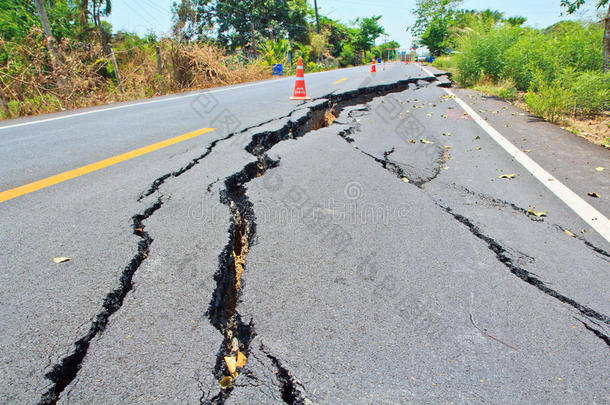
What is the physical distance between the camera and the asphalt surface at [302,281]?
1.21 m

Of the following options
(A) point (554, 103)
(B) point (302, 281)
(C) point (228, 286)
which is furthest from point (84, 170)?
(A) point (554, 103)

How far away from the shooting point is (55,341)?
132 centimetres

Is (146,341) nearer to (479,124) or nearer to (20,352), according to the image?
(20,352)

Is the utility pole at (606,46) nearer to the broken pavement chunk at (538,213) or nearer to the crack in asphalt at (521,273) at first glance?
the broken pavement chunk at (538,213)

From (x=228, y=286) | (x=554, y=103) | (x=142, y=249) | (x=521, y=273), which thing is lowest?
(x=521, y=273)

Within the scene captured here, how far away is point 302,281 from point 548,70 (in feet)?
27.4

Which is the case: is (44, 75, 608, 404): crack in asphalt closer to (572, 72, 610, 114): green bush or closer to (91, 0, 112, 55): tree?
(572, 72, 610, 114): green bush

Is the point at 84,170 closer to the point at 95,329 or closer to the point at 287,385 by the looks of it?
the point at 95,329

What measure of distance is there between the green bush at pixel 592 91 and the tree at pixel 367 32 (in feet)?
161

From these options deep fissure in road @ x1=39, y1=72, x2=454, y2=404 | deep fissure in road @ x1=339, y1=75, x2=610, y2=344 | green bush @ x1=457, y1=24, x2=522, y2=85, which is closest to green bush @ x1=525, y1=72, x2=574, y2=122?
deep fissure in road @ x1=39, y1=72, x2=454, y2=404

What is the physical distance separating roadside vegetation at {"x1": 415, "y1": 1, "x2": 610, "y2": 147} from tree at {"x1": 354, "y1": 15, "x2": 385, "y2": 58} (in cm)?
4300

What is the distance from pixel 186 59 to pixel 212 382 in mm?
12380

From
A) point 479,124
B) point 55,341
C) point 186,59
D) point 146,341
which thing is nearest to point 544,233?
point 146,341

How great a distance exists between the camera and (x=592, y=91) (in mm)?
5598
